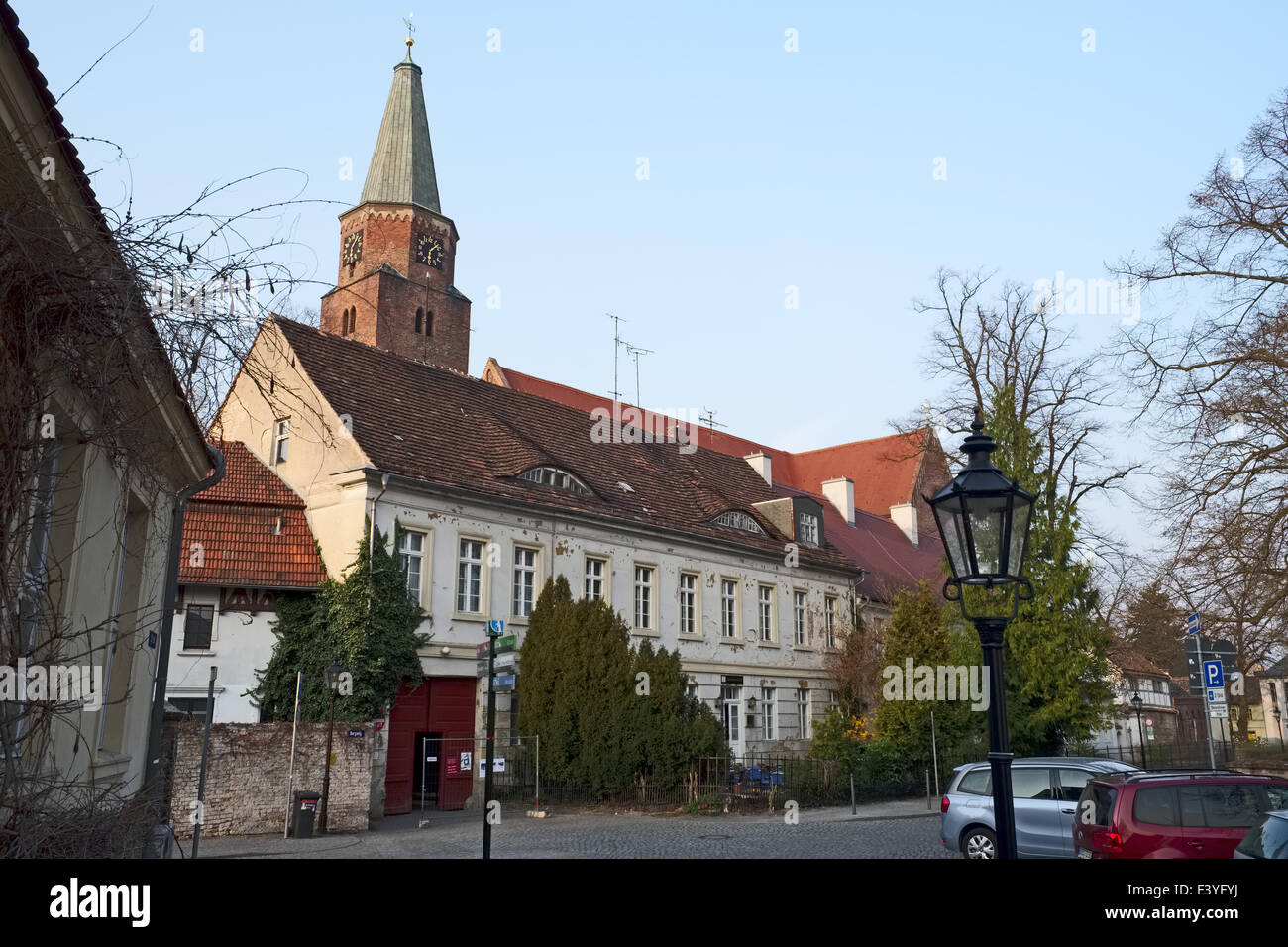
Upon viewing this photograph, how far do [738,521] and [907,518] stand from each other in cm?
2031

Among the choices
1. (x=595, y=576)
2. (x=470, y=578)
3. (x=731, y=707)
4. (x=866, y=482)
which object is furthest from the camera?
(x=866, y=482)

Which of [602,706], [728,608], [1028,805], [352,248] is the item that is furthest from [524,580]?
[352,248]

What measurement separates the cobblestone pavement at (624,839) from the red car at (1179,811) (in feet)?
15.9

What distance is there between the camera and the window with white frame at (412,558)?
79.8 feet

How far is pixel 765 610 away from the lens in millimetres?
35250

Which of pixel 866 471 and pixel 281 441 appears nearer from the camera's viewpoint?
pixel 281 441

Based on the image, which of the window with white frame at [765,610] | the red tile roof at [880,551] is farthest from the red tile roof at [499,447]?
→ the red tile roof at [880,551]

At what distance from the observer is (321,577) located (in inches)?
947

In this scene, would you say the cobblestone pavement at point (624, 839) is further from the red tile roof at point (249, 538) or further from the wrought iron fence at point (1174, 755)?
the wrought iron fence at point (1174, 755)

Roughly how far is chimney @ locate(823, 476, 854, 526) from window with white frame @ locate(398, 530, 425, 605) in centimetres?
Result: 2704

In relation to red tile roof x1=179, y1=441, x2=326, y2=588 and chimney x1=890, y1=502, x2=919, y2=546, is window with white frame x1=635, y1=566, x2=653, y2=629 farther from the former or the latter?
chimney x1=890, y1=502, x2=919, y2=546
